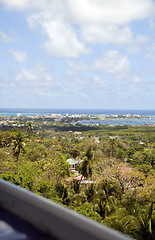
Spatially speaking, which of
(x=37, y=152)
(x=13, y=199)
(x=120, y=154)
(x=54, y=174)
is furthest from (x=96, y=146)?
(x=13, y=199)

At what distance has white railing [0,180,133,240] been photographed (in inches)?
11.4

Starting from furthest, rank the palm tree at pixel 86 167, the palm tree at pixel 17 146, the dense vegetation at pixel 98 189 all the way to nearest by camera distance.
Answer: the palm tree at pixel 17 146 < the palm tree at pixel 86 167 < the dense vegetation at pixel 98 189

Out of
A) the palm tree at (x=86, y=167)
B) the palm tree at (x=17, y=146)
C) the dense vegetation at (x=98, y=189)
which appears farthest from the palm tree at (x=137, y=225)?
the palm tree at (x=17, y=146)

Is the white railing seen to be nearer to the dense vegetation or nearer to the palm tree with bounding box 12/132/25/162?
the dense vegetation

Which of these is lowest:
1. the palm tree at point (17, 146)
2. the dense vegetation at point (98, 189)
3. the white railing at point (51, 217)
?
the dense vegetation at point (98, 189)

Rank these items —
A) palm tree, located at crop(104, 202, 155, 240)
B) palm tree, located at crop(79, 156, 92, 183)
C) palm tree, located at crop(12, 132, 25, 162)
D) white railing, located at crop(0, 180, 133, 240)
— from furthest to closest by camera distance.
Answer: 1. palm tree, located at crop(12, 132, 25, 162)
2. palm tree, located at crop(79, 156, 92, 183)
3. palm tree, located at crop(104, 202, 155, 240)
4. white railing, located at crop(0, 180, 133, 240)

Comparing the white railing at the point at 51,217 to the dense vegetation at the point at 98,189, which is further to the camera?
the dense vegetation at the point at 98,189

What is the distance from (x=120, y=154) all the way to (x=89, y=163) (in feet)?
45.6

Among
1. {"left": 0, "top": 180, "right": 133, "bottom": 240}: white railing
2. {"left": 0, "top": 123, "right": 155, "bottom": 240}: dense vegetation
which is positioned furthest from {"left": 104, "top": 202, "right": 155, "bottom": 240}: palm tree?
{"left": 0, "top": 180, "right": 133, "bottom": 240}: white railing

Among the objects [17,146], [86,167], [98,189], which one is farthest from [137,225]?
[17,146]

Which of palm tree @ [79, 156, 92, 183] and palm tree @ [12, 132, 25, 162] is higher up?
palm tree @ [12, 132, 25, 162]

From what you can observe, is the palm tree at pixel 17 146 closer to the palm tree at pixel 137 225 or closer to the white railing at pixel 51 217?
the palm tree at pixel 137 225

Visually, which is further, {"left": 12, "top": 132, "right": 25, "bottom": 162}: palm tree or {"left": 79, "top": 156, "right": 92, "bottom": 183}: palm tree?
{"left": 12, "top": 132, "right": 25, "bottom": 162}: palm tree

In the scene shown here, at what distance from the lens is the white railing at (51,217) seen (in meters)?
0.29
